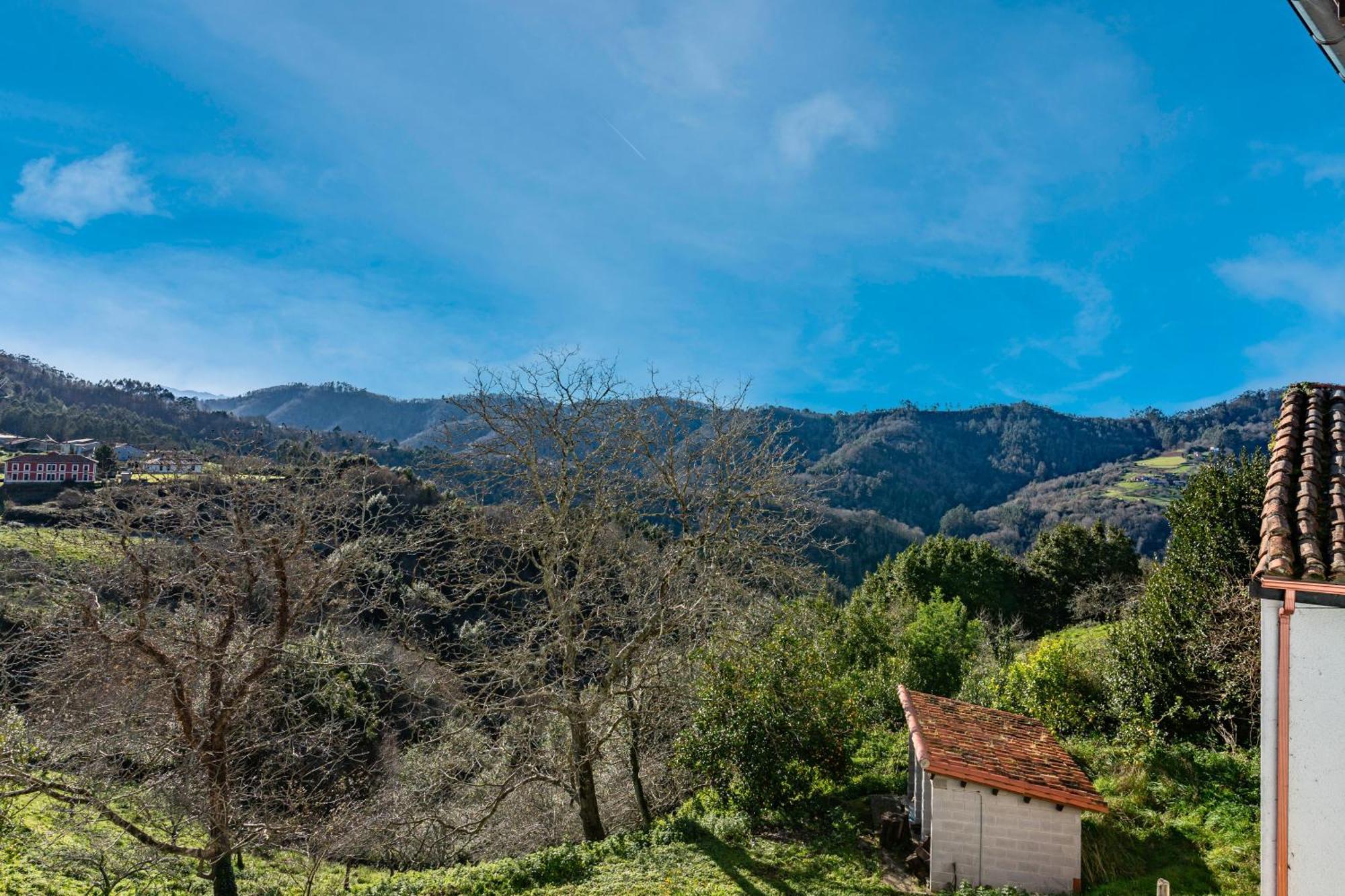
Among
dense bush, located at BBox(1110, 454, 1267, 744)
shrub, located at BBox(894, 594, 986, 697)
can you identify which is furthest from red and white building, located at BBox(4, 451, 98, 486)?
dense bush, located at BBox(1110, 454, 1267, 744)

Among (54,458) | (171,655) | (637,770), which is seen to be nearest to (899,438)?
(54,458)

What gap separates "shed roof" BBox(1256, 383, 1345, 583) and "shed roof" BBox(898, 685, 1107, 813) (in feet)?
15.5

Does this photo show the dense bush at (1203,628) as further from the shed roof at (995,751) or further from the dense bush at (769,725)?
the dense bush at (769,725)

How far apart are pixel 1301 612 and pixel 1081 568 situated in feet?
123

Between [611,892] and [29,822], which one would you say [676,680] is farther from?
[29,822]

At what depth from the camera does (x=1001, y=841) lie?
8.71m

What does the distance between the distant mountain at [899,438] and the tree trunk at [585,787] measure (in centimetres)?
4782

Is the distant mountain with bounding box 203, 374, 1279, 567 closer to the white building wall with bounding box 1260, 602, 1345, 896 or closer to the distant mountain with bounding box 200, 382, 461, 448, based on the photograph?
the distant mountain with bounding box 200, 382, 461, 448

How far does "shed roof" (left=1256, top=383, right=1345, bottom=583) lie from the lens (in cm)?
514

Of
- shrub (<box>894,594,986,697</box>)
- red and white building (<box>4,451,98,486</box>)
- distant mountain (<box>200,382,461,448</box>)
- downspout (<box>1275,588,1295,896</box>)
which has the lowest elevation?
shrub (<box>894,594,986,697</box>)

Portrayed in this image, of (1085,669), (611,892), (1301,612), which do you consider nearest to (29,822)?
(611,892)

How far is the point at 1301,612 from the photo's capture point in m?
5.04

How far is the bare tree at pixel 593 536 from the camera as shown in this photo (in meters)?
10.6

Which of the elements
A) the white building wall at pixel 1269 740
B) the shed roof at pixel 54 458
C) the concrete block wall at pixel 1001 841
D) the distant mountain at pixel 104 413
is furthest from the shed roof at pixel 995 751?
the shed roof at pixel 54 458
